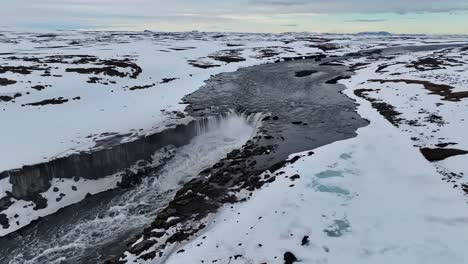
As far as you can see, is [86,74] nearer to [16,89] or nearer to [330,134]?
[16,89]

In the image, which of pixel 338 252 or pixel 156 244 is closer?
pixel 338 252

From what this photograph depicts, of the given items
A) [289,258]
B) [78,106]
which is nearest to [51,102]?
[78,106]

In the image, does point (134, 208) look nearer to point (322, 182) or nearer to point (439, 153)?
point (322, 182)

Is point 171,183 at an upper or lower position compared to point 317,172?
lower

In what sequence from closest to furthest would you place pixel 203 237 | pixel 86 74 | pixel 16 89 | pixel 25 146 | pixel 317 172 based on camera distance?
pixel 203 237, pixel 317 172, pixel 25 146, pixel 16 89, pixel 86 74

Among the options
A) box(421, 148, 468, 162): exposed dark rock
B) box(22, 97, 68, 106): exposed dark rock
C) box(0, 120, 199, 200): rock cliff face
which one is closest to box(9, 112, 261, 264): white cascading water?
box(0, 120, 199, 200): rock cliff face

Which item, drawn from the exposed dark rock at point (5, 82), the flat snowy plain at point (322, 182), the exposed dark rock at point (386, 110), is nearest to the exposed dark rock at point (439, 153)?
the flat snowy plain at point (322, 182)

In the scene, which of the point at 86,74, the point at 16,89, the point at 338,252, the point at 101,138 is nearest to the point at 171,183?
the point at 101,138
